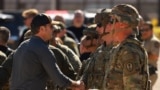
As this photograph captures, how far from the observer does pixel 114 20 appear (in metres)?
6.02

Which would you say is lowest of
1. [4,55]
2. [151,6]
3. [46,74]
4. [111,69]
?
[151,6]

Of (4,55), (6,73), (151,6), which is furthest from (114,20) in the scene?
(151,6)

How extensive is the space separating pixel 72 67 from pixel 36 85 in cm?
136

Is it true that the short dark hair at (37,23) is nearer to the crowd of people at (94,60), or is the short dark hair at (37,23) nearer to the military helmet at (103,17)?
the crowd of people at (94,60)

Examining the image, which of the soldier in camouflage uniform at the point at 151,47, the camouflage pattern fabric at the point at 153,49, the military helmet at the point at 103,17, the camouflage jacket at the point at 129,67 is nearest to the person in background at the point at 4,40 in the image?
the military helmet at the point at 103,17

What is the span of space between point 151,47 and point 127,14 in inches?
185

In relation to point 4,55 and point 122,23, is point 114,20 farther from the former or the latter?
point 4,55

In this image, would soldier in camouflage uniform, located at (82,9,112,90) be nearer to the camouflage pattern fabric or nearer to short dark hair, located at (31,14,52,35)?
short dark hair, located at (31,14,52,35)

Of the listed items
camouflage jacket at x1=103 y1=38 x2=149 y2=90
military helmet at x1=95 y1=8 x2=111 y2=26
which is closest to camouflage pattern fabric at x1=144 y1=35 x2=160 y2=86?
military helmet at x1=95 y1=8 x2=111 y2=26

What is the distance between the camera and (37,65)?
642 centimetres

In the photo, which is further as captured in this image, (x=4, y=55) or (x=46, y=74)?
(x=4, y=55)

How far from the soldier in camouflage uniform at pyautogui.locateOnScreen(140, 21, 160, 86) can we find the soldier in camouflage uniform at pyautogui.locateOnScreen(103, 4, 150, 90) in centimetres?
417

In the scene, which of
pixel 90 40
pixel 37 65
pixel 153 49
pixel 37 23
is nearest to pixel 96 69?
pixel 37 65

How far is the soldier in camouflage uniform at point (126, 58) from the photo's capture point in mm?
5652
